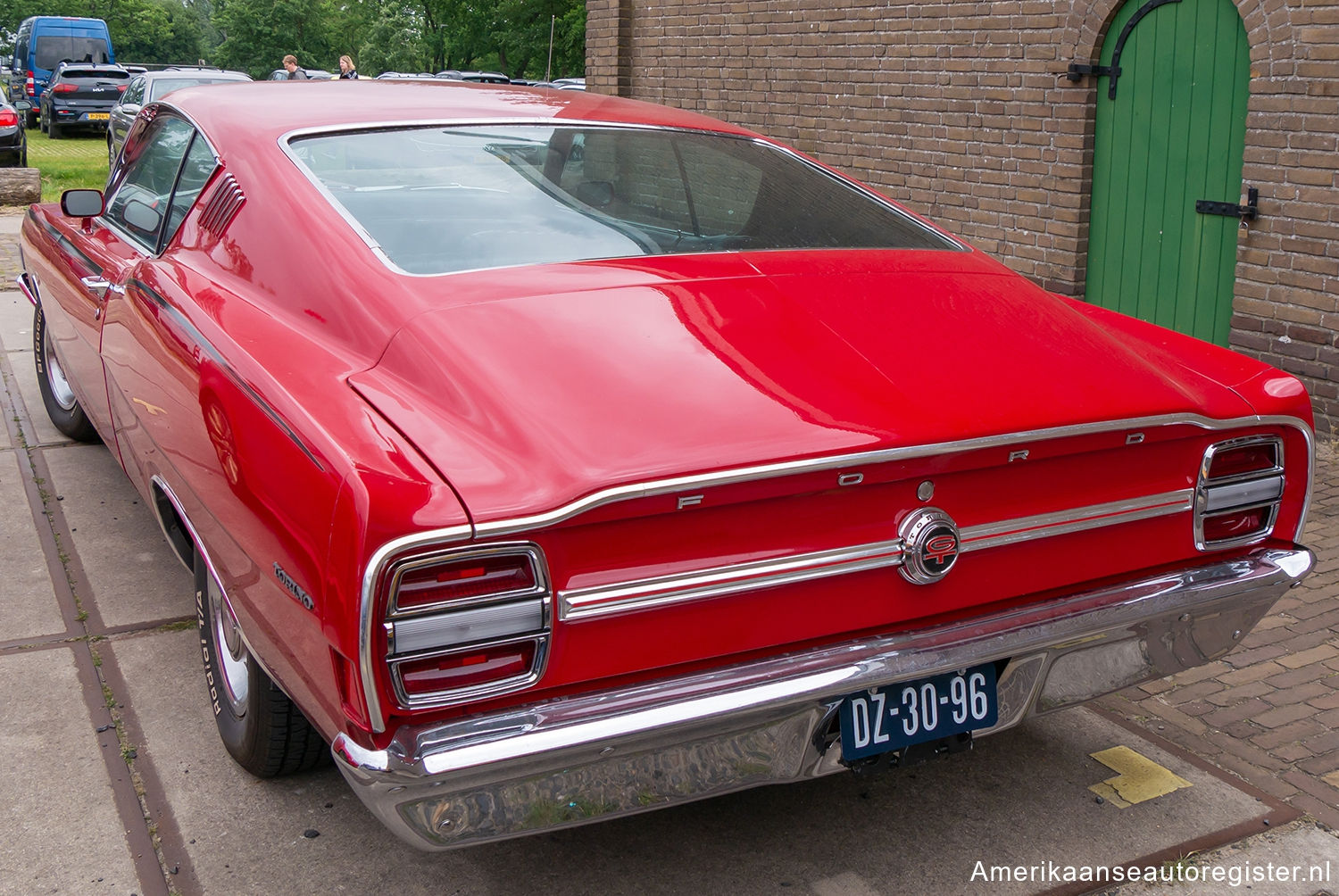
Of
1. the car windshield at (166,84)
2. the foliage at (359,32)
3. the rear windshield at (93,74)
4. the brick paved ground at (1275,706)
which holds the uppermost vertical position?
the foliage at (359,32)

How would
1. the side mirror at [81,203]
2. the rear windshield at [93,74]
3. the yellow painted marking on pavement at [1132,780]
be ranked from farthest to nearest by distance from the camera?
the rear windshield at [93,74], the side mirror at [81,203], the yellow painted marking on pavement at [1132,780]

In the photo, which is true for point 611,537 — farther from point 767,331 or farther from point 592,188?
point 592,188

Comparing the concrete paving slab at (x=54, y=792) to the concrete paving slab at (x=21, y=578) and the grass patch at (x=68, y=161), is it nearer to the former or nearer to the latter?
the concrete paving slab at (x=21, y=578)

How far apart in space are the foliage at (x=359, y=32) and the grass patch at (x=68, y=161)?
2231 cm

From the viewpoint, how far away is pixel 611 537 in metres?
2.15

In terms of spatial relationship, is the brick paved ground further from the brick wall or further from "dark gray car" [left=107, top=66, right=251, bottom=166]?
"dark gray car" [left=107, top=66, right=251, bottom=166]

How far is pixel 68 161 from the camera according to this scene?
65.6 feet

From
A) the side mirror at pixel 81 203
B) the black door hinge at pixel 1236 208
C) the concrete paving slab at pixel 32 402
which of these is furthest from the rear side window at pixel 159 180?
the black door hinge at pixel 1236 208

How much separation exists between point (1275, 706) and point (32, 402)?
587 centimetres

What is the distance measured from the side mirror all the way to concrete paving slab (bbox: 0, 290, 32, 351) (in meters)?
3.77

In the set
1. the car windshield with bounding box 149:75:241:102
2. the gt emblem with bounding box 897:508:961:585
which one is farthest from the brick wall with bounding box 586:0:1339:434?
the car windshield with bounding box 149:75:241:102

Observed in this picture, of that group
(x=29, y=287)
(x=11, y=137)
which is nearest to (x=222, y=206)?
(x=29, y=287)

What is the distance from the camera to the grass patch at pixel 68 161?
16.1 m

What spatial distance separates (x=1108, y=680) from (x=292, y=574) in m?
1.71
